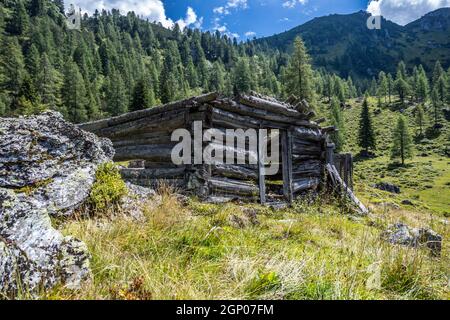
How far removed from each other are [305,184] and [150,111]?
21.2ft

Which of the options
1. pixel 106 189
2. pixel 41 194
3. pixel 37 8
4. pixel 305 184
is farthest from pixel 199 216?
pixel 37 8

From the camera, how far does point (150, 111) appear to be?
8.77 metres

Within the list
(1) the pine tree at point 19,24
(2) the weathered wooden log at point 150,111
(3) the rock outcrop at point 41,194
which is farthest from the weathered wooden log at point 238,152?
(1) the pine tree at point 19,24

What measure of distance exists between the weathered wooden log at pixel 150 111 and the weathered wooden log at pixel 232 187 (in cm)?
201

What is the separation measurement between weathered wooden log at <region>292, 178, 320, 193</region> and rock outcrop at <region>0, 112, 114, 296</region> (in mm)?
7691

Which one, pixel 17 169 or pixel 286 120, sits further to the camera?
pixel 286 120

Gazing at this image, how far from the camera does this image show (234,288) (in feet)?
6.98

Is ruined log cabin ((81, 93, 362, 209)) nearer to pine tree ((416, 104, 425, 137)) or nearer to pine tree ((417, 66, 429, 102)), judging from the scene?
pine tree ((416, 104, 425, 137))

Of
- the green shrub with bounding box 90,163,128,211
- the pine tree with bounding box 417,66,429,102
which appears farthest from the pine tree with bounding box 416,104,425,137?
the green shrub with bounding box 90,163,128,211

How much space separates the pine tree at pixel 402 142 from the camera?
67875 millimetres

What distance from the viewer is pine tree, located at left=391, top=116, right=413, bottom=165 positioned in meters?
67.9

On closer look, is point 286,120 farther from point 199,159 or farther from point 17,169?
point 17,169
